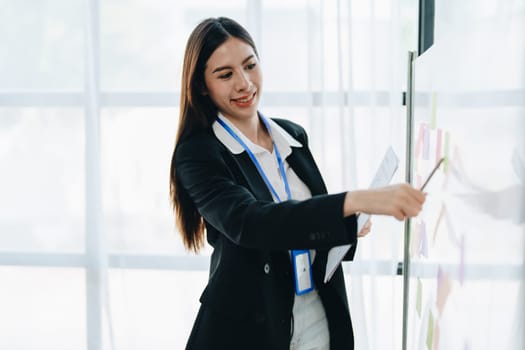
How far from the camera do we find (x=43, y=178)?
2668 millimetres

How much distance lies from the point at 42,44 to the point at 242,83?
1.43m

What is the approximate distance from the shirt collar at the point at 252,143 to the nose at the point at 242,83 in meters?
0.09

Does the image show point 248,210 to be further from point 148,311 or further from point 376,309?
point 148,311

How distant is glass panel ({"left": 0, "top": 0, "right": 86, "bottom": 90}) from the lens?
2561mm

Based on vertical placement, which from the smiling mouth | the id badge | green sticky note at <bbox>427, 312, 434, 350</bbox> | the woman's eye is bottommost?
green sticky note at <bbox>427, 312, 434, 350</bbox>

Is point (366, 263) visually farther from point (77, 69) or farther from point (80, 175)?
point (77, 69)

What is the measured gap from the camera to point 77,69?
2.57m

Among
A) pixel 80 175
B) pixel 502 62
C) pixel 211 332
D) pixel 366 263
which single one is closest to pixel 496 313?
pixel 502 62

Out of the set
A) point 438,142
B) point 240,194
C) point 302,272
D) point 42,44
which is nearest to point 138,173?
point 42,44

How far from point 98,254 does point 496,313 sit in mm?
2046

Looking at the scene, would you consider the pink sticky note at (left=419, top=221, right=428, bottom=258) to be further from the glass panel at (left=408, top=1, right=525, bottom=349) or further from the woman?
the woman

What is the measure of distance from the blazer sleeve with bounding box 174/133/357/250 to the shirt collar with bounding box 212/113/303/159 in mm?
29

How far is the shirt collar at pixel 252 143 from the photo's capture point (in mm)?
1467

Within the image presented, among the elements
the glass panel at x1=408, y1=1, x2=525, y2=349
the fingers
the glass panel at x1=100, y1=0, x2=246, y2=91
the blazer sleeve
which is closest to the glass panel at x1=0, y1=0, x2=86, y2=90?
the glass panel at x1=100, y1=0, x2=246, y2=91
